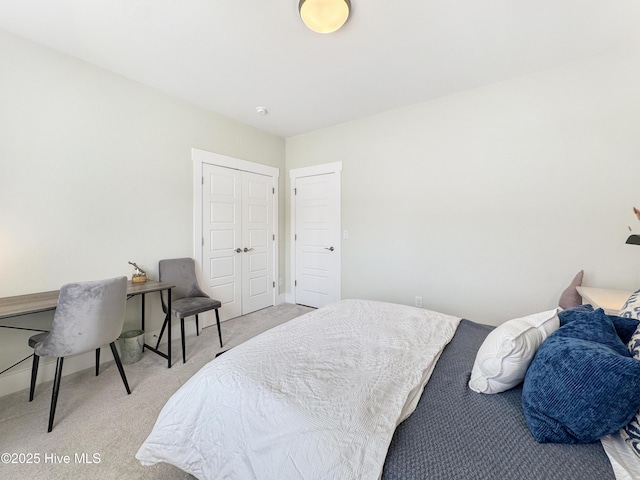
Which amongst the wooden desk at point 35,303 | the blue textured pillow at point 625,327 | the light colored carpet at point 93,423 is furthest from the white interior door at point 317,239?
the blue textured pillow at point 625,327

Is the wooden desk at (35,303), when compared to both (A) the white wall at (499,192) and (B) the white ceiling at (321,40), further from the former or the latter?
(A) the white wall at (499,192)

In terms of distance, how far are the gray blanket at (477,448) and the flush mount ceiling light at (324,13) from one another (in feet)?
7.14

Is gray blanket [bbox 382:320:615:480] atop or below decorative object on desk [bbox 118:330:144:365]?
atop

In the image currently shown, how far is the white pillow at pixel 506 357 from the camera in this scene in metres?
0.98

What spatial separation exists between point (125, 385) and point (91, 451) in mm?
521

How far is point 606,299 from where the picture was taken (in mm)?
1741

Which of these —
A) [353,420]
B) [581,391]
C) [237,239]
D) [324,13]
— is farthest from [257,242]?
[581,391]

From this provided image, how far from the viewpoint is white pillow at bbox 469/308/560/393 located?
38.7 inches

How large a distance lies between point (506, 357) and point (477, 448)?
1.19ft

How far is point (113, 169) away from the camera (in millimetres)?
2457

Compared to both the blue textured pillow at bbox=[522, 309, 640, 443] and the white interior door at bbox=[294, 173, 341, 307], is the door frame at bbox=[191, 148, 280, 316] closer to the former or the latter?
the white interior door at bbox=[294, 173, 341, 307]

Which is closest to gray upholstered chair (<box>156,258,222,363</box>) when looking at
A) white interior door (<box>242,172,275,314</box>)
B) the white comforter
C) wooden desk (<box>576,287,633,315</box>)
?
white interior door (<box>242,172,275,314</box>)

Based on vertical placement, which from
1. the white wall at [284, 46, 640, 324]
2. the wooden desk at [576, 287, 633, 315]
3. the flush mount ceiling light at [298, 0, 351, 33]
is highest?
the flush mount ceiling light at [298, 0, 351, 33]

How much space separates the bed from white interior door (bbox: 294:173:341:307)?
2.40 m
